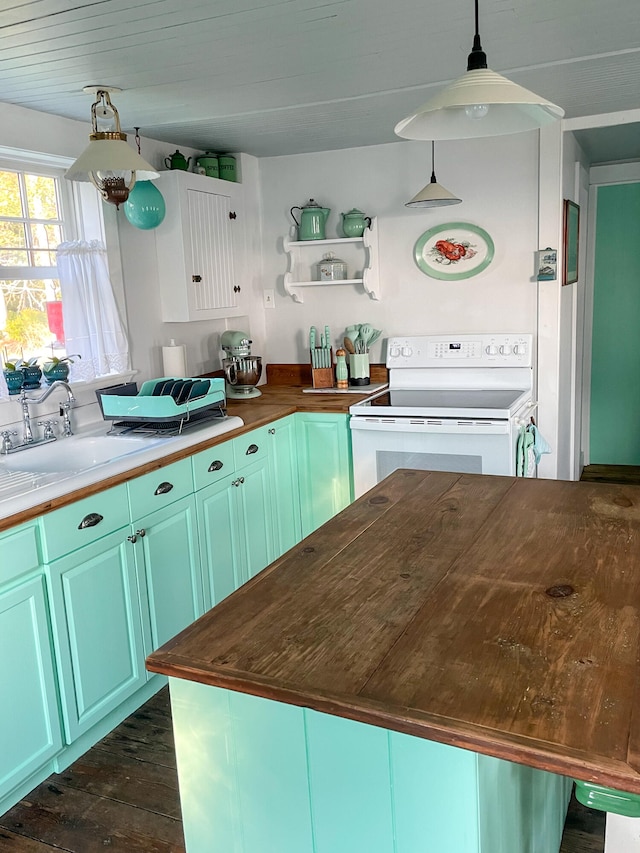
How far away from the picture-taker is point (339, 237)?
4227mm

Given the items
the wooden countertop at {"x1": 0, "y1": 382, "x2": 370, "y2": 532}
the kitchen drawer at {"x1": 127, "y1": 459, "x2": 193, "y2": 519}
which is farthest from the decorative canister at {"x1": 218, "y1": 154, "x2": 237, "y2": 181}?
the kitchen drawer at {"x1": 127, "y1": 459, "x2": 193, "y2": 519}

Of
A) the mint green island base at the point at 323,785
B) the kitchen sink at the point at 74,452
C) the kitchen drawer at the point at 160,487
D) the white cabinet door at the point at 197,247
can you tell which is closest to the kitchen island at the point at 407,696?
the mint green island base at the point at 323,785

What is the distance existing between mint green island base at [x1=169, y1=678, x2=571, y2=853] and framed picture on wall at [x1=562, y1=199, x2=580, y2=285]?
307cm

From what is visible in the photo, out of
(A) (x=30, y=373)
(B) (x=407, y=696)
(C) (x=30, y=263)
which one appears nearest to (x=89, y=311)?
(C) (x=30, y=263)

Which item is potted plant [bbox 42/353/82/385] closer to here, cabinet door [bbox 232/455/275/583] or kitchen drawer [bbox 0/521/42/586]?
cabinet door [bbox 232/455/275/583]

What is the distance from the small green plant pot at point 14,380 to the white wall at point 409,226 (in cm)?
187

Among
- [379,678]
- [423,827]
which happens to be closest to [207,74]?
[379,678]

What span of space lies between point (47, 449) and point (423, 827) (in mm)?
2131

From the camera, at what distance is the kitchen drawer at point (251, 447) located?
322 centimetres

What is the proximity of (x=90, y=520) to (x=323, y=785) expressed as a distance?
1351 millimetres

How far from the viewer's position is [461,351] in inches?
158

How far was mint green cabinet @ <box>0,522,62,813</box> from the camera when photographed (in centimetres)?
209

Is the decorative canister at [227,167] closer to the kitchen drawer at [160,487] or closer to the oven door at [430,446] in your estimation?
the oven door at [430,446]

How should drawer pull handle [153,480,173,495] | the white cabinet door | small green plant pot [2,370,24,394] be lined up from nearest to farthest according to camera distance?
drawer pull handle [153,480,173,495] → small green plant pot [2,370,24,394] → the white cabinet door
